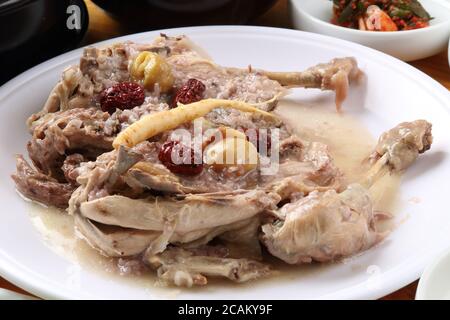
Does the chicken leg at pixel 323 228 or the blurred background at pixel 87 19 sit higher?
the chicken leg at pixel 323 228

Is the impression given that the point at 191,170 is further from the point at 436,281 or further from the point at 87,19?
the point at 87,19

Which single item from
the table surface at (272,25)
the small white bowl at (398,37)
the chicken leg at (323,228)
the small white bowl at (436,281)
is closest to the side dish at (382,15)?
the small white bowl at (398,37)

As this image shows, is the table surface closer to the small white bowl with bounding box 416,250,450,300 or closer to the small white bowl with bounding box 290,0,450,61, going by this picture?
the small white bowl with bounding box 290,0,450,61

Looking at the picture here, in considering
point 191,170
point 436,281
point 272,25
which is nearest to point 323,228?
point 436,281

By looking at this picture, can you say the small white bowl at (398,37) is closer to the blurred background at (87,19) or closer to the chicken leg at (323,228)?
the blurred background at (87,19)

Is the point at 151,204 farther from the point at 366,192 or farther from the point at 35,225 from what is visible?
the point at 366,192

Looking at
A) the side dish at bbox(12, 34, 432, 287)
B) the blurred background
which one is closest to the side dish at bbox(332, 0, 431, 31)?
the blurred background
